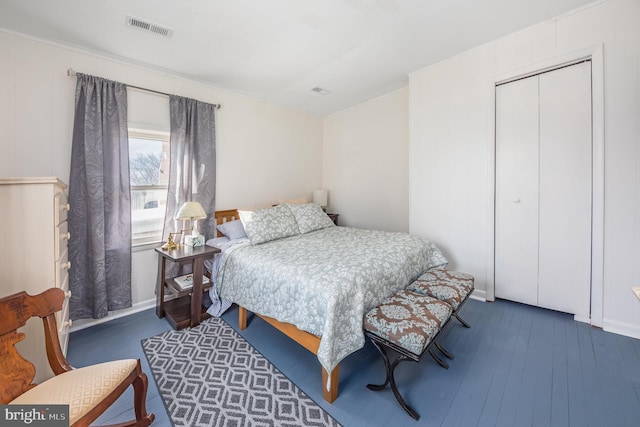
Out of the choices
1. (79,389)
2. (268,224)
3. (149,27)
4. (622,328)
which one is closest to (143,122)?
(149,27)

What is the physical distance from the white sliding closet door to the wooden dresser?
3629mm

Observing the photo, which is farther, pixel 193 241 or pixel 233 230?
pixel 233 230

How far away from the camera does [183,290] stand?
2.44 metres

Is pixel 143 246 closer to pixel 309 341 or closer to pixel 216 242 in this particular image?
pixel 216 242

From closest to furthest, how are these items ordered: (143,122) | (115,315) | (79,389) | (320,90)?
1. (79,389)
2. (115,315)
3. (143,122)
4. (320,90)

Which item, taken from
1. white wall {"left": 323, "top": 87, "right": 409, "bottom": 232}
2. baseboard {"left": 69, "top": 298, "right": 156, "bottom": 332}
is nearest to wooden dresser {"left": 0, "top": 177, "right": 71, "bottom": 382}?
baseboard {"left": 69, "top": 298, "right": 156, "bottom": 332}

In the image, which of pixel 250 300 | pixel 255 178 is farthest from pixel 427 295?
pixel 255 178

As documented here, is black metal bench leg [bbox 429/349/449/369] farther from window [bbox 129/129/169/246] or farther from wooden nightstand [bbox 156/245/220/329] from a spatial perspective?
window [bbox 129/129/169/246]

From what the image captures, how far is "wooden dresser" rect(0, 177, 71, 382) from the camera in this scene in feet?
4.46

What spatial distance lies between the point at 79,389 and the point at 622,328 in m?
3.62

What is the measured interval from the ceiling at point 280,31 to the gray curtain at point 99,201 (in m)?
0.45

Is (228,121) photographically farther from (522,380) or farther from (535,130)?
(522,380)

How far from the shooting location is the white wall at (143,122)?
84.7 inches

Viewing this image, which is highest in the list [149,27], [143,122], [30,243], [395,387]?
[149,27]
